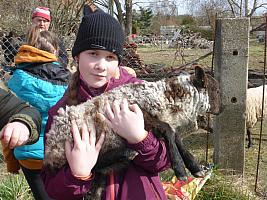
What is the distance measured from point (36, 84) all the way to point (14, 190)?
1.22m

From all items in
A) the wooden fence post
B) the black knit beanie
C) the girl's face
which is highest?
the black knit beanie

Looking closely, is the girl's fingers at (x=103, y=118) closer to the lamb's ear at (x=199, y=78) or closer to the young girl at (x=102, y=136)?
the young girl at (x=102, y=136)

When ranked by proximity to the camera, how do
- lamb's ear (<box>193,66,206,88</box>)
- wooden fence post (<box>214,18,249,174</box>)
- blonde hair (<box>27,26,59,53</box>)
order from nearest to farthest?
lamb's ear (<box>193,66,206,88</box>), blonde hair (<box>27,26,59,53</box>), wooden fence post (<box>214,18,249,174</box>)

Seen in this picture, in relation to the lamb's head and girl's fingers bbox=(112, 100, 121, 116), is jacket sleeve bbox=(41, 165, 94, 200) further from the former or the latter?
the lamb's head

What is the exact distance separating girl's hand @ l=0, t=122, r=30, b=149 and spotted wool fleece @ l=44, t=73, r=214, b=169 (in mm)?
215

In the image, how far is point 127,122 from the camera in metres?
1.83

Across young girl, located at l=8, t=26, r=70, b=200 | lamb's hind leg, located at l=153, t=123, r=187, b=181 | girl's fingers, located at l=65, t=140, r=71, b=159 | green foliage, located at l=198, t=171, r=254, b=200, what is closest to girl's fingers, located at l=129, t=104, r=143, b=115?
lamb's hind leg, located at l=153, t=123, r=187, b=181

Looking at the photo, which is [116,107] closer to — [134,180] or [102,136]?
[102,136]

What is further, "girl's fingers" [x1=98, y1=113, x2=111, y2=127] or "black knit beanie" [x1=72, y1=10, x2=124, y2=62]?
"black knit beanie" [x1=72, y1=10, x2=124, y2=62]

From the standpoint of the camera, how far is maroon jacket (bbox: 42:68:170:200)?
1.86 metres

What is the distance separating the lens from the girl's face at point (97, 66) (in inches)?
80.2

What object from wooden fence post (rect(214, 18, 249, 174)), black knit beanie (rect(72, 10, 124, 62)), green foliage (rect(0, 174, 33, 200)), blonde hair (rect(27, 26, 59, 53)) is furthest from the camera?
wooden fence post (rect(214, 18, 249, 174))

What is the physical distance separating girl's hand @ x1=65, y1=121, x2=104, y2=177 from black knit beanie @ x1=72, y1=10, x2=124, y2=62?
445mm

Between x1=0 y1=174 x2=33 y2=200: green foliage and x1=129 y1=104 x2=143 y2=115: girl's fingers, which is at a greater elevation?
x1=129 y1=104 x2=143 y2=115: girl's fingers
